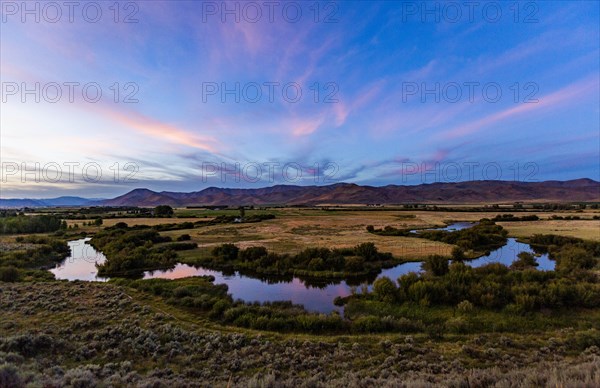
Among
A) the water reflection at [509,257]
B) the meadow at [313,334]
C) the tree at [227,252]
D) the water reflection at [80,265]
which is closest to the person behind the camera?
the meadow at [313,334]

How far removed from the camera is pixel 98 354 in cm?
1023

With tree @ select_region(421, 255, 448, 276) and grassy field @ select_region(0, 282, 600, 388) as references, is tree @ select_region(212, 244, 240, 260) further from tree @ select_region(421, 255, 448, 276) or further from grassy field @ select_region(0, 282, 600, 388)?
tree @ select_region(421, 255, 448, 276)

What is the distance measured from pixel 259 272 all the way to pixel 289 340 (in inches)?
590

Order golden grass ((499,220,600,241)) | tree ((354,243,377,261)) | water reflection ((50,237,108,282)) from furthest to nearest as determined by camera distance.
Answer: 1. golden grass ((499,220,600,241))
2. tree ((354,243,377,261))
3. water reflection ((50,237,108,282))

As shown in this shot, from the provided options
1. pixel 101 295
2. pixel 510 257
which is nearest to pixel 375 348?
pixel 101 295

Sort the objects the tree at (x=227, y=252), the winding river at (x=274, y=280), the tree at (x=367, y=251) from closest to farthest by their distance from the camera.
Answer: the winding river at (x=274, y=280) < the tree at (x=367, y=251) < the tree at (x=227, y=252)

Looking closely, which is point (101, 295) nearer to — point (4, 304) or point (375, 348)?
point (4, 304)

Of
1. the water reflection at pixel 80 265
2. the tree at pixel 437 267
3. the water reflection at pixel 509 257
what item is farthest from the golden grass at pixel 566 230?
the water reflection at pixel 80 265

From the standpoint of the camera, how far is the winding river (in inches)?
741

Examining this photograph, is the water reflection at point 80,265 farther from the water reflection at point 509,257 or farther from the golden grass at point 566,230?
the golden grass at point 566,230

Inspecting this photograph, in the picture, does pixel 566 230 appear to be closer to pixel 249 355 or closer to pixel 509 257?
pixel 509 257

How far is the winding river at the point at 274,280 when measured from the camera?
1882 centimetres

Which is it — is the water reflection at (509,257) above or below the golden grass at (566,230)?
below

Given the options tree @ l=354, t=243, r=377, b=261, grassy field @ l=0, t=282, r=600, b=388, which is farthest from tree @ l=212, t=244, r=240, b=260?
grassy field @ l=0, t=282, r=600, b=388
